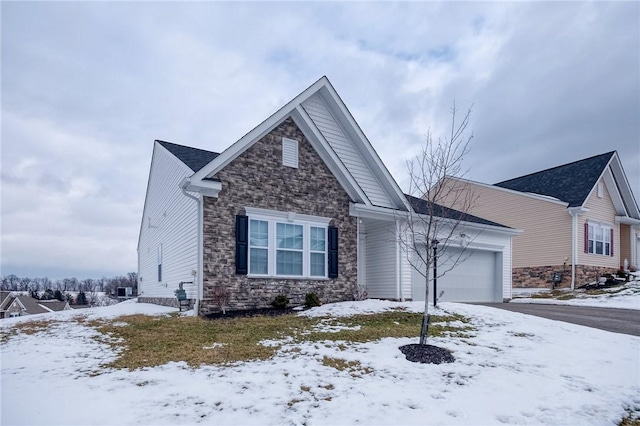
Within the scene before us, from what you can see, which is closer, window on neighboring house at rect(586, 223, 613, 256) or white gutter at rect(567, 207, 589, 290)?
white gutter at rect(567, 207, 589, 290)

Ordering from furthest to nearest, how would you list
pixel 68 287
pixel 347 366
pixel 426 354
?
pixel 68 287, pixel 426 354, pixel 347 366

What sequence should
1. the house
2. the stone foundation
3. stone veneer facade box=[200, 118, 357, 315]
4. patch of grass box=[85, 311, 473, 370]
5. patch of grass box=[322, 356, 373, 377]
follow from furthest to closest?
1. the stone foundation
2. the house
3. stone veneer facade box=[200, 118, 357, 315]
4. patch of grass box=[85, 311, 473, 370]
5. patch of grass box=[322, 356, 373, 377]

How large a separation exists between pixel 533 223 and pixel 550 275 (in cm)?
303

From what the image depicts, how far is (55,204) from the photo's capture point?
56.2 feet

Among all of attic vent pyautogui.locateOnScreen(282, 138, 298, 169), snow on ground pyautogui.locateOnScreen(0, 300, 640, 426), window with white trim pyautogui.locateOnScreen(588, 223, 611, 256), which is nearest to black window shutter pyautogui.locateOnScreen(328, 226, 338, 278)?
attic vent pyautogui.locateOnScreen(282, 138, 298, 169)

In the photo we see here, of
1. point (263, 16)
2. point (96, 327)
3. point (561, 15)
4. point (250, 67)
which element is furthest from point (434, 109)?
point (96, 327)

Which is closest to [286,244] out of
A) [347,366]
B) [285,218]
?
[285,218]

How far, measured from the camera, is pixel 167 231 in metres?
14.7

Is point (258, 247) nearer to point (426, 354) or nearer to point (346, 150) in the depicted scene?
point (346, 150)

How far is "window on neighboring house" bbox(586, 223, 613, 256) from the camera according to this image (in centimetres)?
2205

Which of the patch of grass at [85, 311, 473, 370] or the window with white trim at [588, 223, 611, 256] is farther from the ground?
the window with white trim at [588, 223, 611, 256]

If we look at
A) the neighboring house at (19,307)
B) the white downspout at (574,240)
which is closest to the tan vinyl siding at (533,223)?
the white downspout at (574,240)

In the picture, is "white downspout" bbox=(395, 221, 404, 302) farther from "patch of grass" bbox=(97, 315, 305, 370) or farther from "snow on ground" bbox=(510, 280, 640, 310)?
"snow on ground" bbox=(510, 280, 640, 310)

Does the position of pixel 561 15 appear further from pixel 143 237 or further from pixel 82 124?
pixel 143 237
